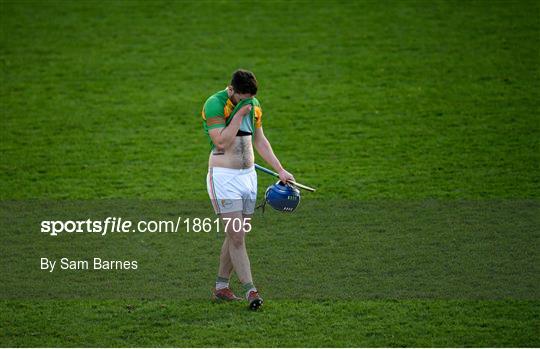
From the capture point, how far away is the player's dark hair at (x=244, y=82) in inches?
267

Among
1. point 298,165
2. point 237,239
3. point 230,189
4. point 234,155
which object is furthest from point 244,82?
point 298,165

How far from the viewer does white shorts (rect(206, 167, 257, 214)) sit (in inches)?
278

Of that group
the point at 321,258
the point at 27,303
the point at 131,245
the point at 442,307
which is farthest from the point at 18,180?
the point at 442,307

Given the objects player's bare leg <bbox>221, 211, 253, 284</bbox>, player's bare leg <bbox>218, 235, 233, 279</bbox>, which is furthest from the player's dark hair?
player's bare leg <bbox>218, 235, 233, 279</bbox>

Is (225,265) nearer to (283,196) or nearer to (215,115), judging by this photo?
(283,196)

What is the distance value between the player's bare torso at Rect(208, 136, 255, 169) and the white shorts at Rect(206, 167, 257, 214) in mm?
42

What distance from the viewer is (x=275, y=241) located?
9.05 m

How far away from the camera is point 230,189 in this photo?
706 cm

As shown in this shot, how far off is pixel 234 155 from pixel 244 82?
65cm

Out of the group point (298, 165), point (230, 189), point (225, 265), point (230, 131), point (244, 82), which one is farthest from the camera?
point (298, 165)

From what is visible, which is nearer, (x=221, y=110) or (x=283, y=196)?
(x=221, y=110)

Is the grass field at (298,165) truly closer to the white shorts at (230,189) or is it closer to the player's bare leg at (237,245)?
the player's bare leg at (237,245)

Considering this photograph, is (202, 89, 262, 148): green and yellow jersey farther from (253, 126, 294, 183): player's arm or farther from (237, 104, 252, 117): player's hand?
(253, 126, 294, 183): player's arm

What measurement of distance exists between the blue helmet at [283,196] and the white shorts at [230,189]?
0.55 ft
